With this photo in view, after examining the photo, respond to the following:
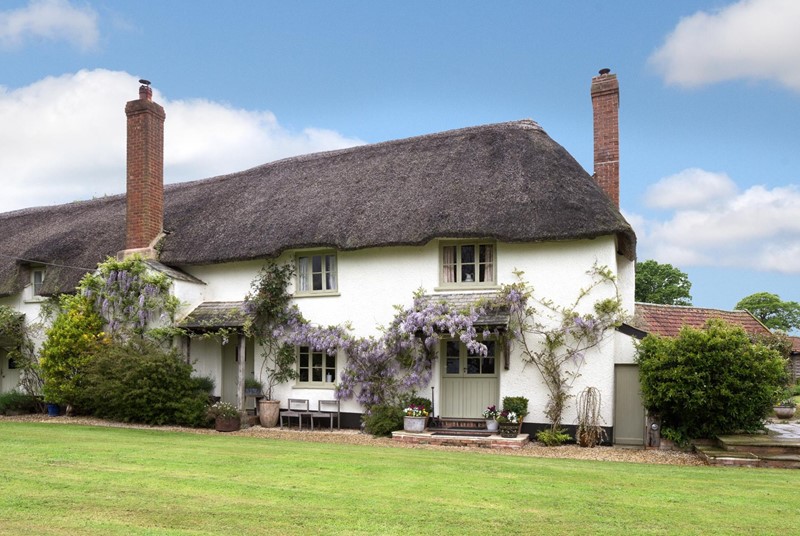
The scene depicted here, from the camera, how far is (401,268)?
51.5 ft

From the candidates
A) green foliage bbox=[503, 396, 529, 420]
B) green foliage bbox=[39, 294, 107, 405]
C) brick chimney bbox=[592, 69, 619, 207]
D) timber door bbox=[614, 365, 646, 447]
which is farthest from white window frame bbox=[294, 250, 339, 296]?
brick chimney bbox=[592, 69, 619, 207]

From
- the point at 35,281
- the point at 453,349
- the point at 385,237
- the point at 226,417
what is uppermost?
the point at 385,237

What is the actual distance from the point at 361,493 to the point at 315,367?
8868 millimetres

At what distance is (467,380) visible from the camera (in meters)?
15.1

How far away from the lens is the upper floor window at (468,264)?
15141mm

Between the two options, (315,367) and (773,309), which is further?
(773,309)

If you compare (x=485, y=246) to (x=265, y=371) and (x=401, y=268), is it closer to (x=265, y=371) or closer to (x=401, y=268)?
(x=401, y=268)

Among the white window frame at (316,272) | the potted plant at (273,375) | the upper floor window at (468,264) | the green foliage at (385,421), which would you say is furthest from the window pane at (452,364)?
the potted plant at (273,375)

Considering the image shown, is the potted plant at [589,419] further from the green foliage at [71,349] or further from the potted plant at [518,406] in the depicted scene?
the green foliage at [71,349]

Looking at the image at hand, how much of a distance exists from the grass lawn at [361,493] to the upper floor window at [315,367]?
455 centimetres

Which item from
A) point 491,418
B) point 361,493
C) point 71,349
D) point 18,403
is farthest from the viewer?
point 18,403

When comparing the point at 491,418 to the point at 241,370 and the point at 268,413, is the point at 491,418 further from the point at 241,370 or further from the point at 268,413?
the point at 241,370

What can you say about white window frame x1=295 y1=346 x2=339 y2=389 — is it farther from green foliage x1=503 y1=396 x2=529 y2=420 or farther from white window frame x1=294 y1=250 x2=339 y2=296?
green foliage x1=503 y1=396 x2=529 y2=420

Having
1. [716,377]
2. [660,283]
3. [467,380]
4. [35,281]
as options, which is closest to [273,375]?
[467,380]
